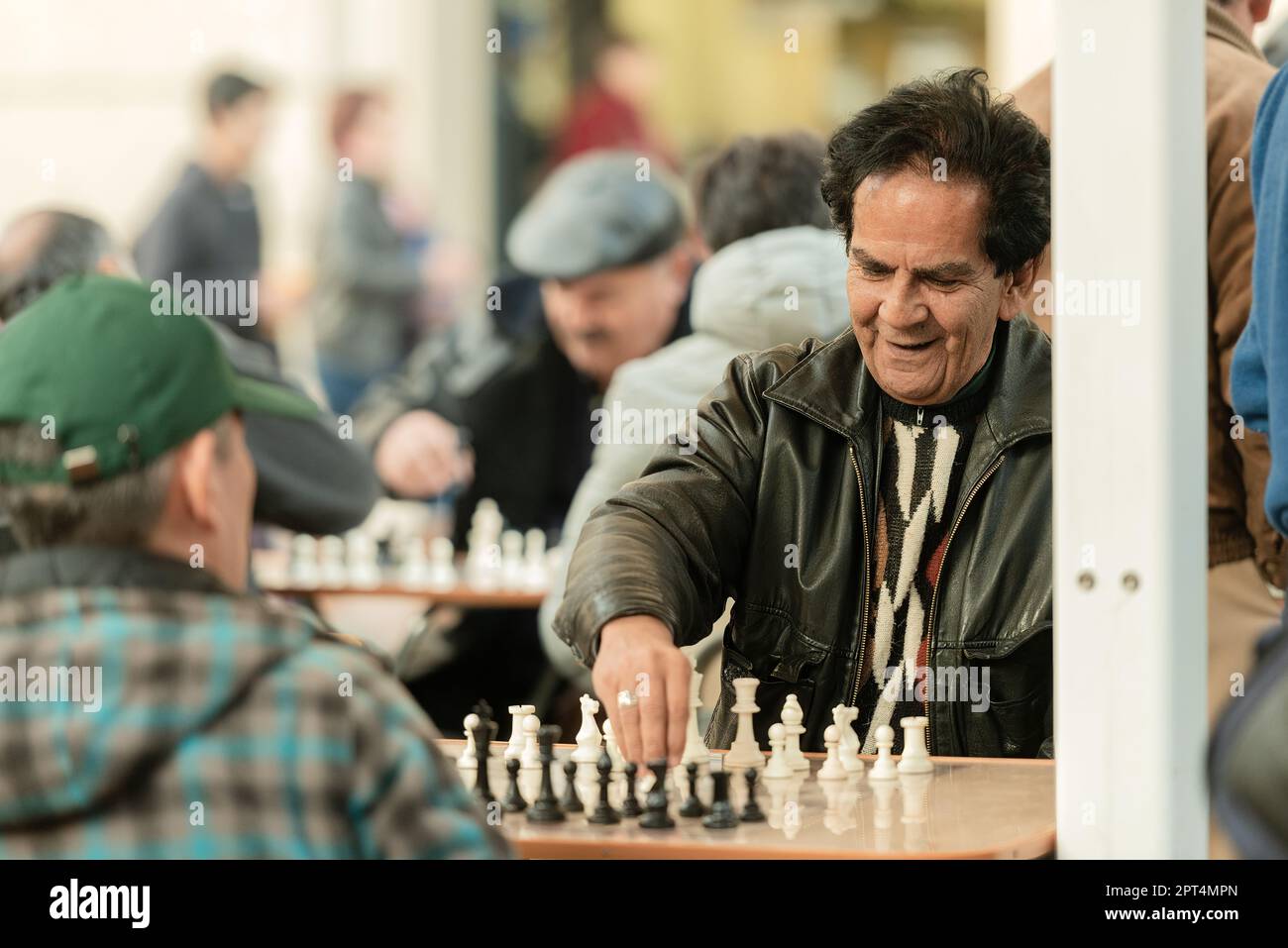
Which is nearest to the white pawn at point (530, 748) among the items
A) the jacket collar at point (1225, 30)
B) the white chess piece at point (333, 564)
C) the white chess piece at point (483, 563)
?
the jacket collar at point (1225, 30)

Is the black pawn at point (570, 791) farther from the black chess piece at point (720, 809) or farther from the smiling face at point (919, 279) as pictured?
the smiling face at point (919, 279)

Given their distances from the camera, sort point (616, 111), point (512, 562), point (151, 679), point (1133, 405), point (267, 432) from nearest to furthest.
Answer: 1. point (151, 679)
2. point (1133, 405)
3. point (267, 432)
4. point (512, 562)
5. point (616, 111)

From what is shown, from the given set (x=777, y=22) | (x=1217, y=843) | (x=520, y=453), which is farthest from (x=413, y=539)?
(x=777, y=22)

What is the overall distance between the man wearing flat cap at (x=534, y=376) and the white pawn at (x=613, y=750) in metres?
2.76

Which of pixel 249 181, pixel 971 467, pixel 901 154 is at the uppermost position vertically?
pixel 249 181

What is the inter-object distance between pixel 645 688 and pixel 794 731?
0.29m

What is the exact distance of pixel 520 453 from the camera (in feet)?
21.5

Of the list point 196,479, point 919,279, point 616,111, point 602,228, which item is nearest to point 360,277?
point 616,111

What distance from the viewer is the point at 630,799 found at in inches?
106

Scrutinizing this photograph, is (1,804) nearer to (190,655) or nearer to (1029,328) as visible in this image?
(190,655)

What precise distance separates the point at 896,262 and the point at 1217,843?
1150 mm

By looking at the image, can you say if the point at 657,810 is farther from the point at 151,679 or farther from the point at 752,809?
the point at 151,679

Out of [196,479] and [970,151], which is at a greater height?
[970,151]

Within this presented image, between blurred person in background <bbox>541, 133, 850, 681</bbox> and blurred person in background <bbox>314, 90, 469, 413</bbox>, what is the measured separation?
6.16 metres
